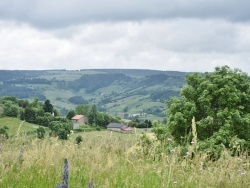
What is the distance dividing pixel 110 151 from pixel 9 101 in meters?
170

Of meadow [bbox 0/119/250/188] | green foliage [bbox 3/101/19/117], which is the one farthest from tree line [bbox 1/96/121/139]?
meadow [bbox 0/119/250/188]

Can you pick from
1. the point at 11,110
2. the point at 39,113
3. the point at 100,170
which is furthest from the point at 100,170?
the point at 11,110

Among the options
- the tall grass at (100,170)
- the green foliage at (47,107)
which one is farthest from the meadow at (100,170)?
the green foliage at (47,107)

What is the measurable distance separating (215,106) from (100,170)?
81.1 feet

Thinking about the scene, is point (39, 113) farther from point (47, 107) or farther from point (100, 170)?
point (100, 170)

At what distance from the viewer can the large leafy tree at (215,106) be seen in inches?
1073

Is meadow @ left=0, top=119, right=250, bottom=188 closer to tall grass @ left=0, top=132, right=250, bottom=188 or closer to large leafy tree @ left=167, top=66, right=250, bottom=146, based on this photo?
tall grass @ left=0, top=132, right=250, bottom=188

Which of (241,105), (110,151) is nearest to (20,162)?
(110,151)

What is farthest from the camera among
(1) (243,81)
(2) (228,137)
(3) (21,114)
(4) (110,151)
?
(3) (21,114)

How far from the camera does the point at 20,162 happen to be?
279 inches

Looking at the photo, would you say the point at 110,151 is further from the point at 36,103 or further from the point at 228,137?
the point at 36,103

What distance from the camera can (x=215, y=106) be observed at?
2991 centimetres

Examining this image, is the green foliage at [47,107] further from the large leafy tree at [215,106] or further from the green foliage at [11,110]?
the large leafy tree at [215,106]

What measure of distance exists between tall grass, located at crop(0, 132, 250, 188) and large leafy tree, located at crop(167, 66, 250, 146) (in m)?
19.1
